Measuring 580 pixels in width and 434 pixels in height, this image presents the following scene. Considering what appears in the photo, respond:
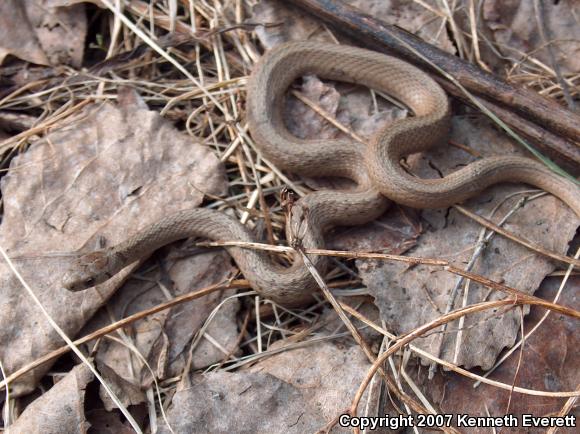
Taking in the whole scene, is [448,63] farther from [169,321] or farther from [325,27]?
[169,321]

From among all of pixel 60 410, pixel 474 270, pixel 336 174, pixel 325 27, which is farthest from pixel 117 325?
pixel 325 27

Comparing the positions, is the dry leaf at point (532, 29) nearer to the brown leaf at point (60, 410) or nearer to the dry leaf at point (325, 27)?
the dry leaf at point (325, 27)

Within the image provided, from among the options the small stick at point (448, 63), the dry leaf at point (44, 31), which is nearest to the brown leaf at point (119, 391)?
the dry leaf at point (44, 31)

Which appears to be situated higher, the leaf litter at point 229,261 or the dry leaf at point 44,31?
the dry leaf at point 44,31

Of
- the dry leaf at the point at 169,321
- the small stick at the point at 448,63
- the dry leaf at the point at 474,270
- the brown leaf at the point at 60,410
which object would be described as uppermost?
the small stick at the point at 448,63

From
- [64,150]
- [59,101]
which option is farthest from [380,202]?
[59,101]

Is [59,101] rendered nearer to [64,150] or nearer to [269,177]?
[64,150]
